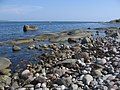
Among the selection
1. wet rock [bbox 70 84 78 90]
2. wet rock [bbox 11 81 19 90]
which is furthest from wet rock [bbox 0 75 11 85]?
wet rock [bbox 70 84 78 90]

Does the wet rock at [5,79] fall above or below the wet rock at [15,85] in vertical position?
below

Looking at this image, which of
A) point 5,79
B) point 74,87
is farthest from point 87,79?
point 5,79

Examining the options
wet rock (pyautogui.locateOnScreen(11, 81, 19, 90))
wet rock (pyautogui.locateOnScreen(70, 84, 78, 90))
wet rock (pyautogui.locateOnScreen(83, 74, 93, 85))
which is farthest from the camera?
wet rock (pyautogui.locateOnScreen(11, 81, 19, 90))

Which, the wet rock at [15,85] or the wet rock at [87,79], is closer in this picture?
the wet rock at [87,79]

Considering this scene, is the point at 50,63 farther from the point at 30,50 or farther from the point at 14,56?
the point at 30,50

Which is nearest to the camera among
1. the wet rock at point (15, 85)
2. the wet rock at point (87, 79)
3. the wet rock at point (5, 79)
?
the wet rock at point (87, 79)

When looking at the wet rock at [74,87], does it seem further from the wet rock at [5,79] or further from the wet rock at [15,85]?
the wet rock at [5,79]

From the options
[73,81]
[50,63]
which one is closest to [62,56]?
[50,63]

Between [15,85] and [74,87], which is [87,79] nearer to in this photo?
[74,87]

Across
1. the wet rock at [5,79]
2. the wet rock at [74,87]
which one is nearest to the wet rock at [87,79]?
the wet rock at [74,87]

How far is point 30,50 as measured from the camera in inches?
1150

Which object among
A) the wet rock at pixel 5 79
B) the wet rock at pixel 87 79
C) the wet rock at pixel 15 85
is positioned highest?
the wet rock at pixel 87 79

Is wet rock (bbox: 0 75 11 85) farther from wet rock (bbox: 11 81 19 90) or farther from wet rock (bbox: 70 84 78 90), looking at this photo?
wet rock (bbox: 70 84 78 90)

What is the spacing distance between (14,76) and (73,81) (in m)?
4.15
